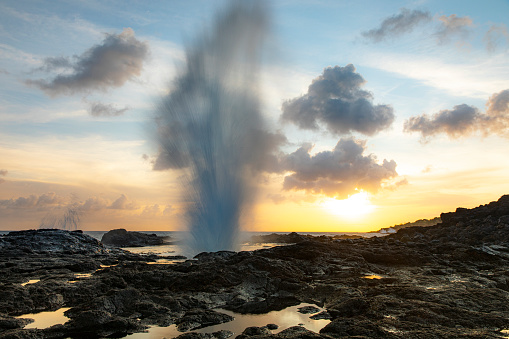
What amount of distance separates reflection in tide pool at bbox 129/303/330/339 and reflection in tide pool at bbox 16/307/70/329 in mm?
2512

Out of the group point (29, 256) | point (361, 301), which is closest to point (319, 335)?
point (361, 301)

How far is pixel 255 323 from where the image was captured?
8.12 m

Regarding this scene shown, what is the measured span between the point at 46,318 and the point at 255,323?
5.77 metres

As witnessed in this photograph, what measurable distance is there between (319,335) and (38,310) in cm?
840

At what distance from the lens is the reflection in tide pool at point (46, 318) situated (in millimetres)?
7830

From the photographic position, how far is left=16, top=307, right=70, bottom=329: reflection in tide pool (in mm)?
7830

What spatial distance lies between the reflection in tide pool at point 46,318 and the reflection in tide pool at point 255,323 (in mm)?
2512

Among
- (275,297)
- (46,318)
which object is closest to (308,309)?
(275,297)

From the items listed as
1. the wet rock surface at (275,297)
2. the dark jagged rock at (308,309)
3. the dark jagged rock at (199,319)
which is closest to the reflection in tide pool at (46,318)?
the wet rock surface at (275,297)

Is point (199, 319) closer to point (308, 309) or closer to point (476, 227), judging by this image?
point (308, 309)

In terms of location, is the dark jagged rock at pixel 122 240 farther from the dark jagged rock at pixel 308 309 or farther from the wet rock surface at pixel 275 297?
the dark jagged rock at pixel 308 309

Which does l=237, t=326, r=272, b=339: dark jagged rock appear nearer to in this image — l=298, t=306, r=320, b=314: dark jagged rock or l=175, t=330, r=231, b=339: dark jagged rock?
l=175, t=330, r=231, b=339: dark jagged rock

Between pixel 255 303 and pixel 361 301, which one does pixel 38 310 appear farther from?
pixel 361 301

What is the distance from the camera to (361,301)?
29.0 feet
